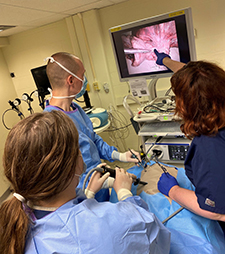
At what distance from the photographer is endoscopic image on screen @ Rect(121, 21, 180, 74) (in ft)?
5.94

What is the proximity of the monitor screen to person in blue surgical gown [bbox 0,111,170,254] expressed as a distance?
1428mm

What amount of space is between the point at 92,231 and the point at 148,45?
5.62 feet

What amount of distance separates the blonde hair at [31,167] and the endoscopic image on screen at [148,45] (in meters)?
1.47

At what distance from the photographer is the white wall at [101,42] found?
7.88 feet

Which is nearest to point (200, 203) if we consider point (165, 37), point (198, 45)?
point (165, 37)

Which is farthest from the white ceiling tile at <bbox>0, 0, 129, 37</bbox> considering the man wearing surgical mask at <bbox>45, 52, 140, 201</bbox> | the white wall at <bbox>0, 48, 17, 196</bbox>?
the white wall at <bbox>0, 48, 17, 196</bbox>

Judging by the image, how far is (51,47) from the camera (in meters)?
3.06

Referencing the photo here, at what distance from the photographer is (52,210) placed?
0.72 m

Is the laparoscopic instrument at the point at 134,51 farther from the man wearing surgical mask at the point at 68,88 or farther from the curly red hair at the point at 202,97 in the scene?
the curly red hair at the point at 202,97

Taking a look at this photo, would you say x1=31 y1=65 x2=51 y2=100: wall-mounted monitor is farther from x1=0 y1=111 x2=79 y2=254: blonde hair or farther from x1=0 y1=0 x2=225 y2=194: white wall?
x1=0 y1=111 x2=79 y2=254: blonde hair

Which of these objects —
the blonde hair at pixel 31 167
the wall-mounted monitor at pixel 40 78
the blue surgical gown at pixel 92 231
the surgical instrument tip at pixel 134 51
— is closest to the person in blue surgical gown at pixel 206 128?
the blue surgical gown at pixel 92 231

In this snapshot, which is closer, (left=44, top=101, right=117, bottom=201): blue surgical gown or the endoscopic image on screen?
(left=44, top=101, right=117, bottom=201): blue surgical gown

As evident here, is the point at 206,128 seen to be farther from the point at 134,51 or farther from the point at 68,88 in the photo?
the point at 134,51

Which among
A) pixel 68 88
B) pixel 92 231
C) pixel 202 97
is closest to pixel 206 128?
pixel 202 97
